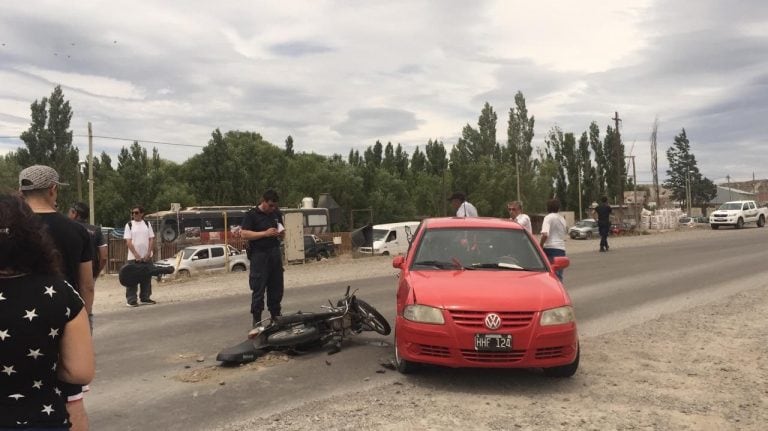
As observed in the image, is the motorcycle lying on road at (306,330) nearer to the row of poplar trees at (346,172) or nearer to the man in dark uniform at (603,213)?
the man in dark uniform at (603,213)

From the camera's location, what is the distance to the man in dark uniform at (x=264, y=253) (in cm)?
694

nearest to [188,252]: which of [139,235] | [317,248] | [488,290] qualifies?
[317,248]

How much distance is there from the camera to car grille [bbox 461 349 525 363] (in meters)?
4.73

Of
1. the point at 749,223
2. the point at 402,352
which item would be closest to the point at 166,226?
the point at 402,352

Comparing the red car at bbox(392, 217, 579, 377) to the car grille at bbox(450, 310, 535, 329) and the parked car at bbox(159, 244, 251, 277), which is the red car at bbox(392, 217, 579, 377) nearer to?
the car grille at bbox(450, 310, 535, 329)

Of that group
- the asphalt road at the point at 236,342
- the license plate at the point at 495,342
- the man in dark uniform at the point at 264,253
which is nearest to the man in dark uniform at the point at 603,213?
the asphalt road at the point at 236,342

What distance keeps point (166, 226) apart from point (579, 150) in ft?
193

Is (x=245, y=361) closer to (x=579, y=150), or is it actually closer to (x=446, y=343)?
(x=446, y=343)

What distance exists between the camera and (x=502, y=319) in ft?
15.4

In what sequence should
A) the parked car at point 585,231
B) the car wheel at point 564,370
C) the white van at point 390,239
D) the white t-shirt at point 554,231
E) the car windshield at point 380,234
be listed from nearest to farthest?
the car wheel at point 564,370
the white t-shirt at point 554,231
the white van at point 390,239
the car windshield at point 380,234
the parked car at point 585,231

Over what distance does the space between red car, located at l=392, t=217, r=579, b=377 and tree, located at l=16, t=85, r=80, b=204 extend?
4129 cm

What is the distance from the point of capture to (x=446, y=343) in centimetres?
477

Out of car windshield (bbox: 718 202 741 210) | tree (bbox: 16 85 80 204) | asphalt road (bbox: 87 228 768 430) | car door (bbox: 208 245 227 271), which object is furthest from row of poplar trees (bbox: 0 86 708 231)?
asphalt road (bbox: 87 228 768 430)

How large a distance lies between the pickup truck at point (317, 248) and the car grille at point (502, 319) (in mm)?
21395
